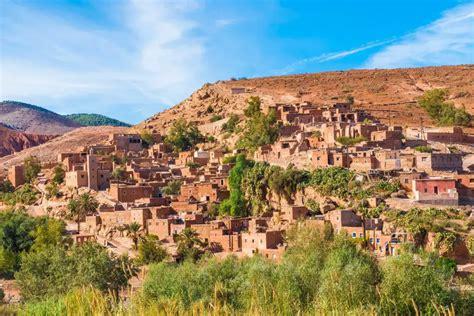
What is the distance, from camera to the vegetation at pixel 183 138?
42.1 metres

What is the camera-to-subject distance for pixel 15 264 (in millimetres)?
29797

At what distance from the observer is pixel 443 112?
42.4 metres

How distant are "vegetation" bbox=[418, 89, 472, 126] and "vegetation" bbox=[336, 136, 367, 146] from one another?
38.5ft

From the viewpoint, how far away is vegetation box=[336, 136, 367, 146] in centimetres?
3093

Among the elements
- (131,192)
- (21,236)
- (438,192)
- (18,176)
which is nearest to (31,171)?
(18,176)

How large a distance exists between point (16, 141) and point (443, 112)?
52286 mm

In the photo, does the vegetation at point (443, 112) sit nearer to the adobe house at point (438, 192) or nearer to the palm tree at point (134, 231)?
the adobe house at point (438, 192)

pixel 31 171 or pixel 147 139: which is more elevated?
pixel 147 139

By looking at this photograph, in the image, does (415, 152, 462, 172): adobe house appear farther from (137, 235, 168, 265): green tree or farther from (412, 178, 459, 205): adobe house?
(137, 235, 168, 265): green tree

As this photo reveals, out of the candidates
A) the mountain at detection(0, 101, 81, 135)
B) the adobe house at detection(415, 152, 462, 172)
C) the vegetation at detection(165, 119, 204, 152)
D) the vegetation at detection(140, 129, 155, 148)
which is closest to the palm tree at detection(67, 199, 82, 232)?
the vegetation at detection(165, 119, 204, 152)

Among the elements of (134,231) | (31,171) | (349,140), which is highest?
(349,140)

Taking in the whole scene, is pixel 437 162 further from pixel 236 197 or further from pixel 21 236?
pixel 21 236

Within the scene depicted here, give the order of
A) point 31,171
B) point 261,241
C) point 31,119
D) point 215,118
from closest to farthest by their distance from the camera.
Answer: point 261,241
point 31,171
point 215,118
point 31,119

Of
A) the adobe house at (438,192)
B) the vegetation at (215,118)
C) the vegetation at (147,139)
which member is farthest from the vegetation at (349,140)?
the vegetation at (215,118)
